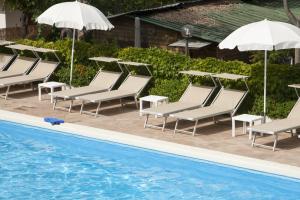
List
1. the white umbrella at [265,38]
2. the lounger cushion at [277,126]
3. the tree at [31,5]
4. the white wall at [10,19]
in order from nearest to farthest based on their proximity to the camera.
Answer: the lounger cushion at [277,126] → the white umbrella at [265,38] → the tree at [31,5] → the white wall at [10,19]

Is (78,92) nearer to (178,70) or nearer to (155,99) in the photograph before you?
(155,99)

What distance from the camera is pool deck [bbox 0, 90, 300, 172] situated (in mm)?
13055

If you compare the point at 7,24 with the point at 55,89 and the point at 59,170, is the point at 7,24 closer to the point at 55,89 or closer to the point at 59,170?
the point at 55,89

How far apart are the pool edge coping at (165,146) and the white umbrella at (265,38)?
7.76 ft

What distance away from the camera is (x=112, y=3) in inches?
1076

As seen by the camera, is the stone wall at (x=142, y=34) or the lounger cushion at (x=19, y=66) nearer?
the lounger cushion at (x=19, y=66)

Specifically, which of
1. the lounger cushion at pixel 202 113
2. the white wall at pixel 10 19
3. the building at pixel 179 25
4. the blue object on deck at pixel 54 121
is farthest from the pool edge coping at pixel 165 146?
the white wall at pixel 10 19

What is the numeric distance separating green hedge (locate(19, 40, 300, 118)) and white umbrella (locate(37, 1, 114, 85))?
1.27 metres

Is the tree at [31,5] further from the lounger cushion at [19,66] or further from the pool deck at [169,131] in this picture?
the pool deck at [169,131]

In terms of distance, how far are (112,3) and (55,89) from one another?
29.3ft

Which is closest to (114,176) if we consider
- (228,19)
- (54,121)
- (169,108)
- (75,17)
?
(169,108)

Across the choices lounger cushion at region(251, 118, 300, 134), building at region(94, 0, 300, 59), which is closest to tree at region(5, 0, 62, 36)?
building at region(94, 0, 300, 59)

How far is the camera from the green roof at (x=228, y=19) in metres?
22.8

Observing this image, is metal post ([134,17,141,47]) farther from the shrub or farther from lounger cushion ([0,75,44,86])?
lounger cushion ([0,75,44,86])
